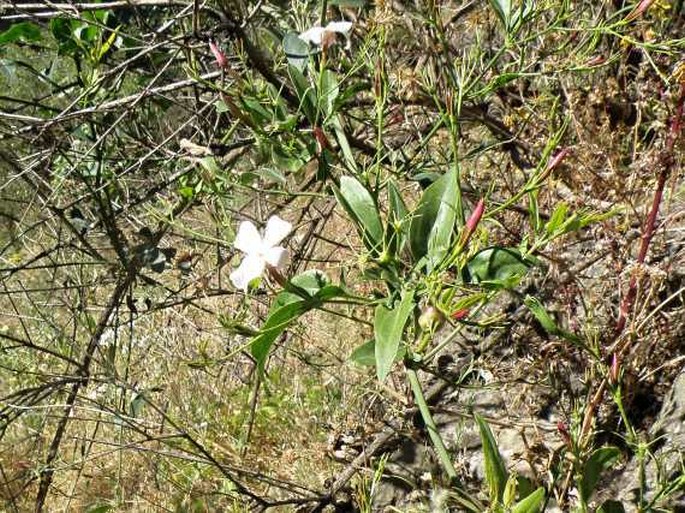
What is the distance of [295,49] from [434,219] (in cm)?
43

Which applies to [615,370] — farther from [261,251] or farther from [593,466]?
[261,251]

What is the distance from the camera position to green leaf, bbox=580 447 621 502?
3.75 ft

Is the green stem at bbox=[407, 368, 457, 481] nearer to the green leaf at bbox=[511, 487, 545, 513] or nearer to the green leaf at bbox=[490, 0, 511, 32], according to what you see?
the green leaf at bbox=[511, 487, 545, 513]

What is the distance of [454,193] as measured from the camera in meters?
1.03

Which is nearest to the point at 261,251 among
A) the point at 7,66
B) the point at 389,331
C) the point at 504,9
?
the point at 389,331

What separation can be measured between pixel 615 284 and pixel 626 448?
0.28 meters

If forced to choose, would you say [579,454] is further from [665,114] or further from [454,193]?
[665,114]

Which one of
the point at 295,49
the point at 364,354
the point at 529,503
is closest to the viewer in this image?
the point at 529,503

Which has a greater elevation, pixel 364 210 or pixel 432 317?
pixel 364 210

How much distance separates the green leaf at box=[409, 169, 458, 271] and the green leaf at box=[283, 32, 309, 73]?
14.9 inches

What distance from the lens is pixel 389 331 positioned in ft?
2.92

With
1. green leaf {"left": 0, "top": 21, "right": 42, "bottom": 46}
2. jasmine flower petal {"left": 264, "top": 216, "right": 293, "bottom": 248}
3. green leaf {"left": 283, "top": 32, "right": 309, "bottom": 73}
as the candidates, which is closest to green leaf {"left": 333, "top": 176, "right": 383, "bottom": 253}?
jasmine flower petal {"left": 264, "top": 216, "right": 293, "bottom": 248}

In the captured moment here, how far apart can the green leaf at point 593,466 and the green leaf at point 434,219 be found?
0.36 metres

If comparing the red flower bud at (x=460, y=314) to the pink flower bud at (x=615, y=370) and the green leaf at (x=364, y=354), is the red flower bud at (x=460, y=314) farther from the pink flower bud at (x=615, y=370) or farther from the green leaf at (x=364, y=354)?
the pink flower bud at (x=615, y=370)
